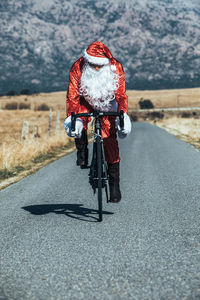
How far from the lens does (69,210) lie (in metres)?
6.36

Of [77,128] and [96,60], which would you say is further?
[96,60]

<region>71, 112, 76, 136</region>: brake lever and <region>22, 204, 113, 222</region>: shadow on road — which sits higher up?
<region>71, 112, 76, 136</region>: brake lever

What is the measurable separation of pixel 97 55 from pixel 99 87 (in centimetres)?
44

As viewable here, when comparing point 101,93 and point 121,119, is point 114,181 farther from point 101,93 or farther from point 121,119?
point 101,93

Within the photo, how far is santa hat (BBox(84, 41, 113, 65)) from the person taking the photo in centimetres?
603

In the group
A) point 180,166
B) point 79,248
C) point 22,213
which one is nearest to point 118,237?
point 79,248

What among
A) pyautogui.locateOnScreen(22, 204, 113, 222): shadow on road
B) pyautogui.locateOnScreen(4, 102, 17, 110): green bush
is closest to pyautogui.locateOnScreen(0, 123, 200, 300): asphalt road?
pyautogui.locateOnScreen(22, 204, 113, 222): shadow on road

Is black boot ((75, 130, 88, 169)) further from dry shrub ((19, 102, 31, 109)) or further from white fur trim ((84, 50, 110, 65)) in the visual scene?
dry shrub ((19, 102, 31, 109))

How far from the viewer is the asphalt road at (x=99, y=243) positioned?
3.45 m

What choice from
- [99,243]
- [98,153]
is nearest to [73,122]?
[98,153]

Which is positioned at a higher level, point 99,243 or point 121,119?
point 121,119

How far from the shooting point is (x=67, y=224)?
218 inches

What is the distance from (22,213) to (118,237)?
Answer: 6.29ft

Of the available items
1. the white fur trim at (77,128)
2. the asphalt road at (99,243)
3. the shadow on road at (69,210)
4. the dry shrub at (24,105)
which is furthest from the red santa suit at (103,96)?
the dry shrub at (24,105)
